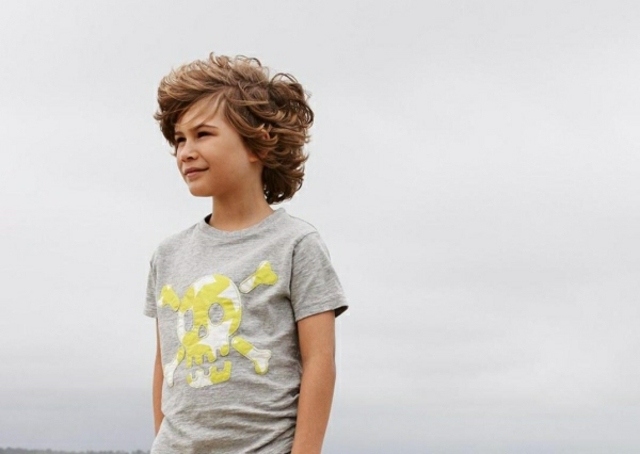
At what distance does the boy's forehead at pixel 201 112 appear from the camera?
353 cm

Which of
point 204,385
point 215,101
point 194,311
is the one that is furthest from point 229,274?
point 215,101

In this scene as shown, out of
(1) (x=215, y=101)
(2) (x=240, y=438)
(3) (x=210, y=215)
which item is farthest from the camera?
(3) (x=210, y=215)

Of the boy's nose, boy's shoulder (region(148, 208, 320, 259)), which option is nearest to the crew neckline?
boy's shoulder (region(148, 208, 320, 259))

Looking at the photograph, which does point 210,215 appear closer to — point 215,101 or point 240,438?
point 215,101

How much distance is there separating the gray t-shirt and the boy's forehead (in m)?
0.44

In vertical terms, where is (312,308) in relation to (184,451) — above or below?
above

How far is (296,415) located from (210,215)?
88 cm

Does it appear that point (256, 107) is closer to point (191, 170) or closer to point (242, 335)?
point (191, 170)

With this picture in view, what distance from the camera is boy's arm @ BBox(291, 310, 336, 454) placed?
131 inches

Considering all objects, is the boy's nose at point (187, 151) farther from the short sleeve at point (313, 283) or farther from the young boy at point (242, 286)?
the short sleeve at point (313, 283)

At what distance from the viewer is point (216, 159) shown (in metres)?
3.51

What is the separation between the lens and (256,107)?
3.57 metres

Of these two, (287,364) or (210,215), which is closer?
(287,364)

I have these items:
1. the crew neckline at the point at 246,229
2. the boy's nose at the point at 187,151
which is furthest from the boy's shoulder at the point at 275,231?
the boy's nose at the point at 187,151
